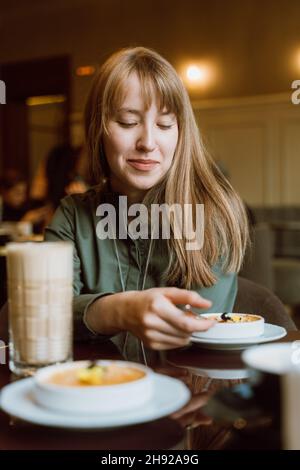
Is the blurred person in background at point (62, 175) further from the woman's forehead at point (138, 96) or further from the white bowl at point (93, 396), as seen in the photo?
the white bowl at point (93, 396)

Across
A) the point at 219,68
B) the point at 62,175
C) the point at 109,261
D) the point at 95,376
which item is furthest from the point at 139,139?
the point at 219,68

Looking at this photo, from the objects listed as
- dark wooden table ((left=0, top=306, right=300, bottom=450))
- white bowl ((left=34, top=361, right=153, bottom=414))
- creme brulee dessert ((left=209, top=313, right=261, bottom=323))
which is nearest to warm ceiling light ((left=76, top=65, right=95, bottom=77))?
creme brulee dessert ((left=209, top=313, right=261, bottom=323))

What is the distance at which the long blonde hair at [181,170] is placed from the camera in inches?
50.2

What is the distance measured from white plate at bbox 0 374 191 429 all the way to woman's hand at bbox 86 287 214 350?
0.12 m

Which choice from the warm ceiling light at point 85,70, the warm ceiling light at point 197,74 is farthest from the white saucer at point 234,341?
the warm ceiling light at point 85,70

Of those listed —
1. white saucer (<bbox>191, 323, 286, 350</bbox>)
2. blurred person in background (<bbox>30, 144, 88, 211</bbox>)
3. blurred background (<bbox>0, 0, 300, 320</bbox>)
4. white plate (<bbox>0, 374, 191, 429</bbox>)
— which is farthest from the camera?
blurred background (<bbox>0, 0, 300, 320</bbox>)

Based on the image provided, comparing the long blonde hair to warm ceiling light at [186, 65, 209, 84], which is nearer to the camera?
the long blonde hair

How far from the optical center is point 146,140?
1208 millimetres

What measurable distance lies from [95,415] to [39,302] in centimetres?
21

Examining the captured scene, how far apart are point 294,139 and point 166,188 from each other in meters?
5.07

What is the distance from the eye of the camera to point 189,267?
4.18 feet

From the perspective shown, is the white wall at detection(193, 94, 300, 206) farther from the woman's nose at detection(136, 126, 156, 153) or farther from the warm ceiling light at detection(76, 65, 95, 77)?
the woman's nose at detection(136, 126, 156, 153)

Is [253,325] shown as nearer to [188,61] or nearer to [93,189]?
[93,189]

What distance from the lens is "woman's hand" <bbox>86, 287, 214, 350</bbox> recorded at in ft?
2.69
